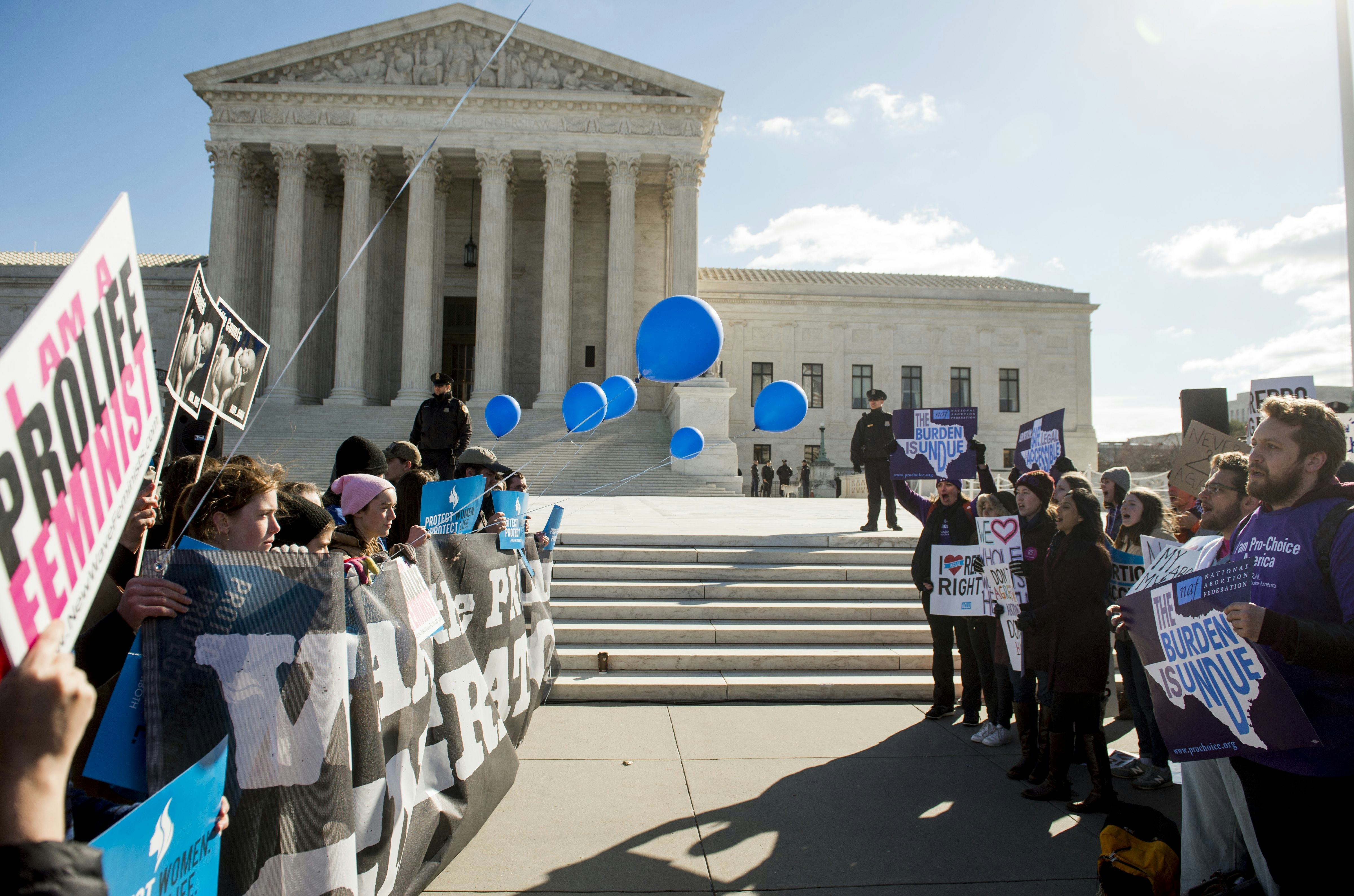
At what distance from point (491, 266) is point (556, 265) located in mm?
2503

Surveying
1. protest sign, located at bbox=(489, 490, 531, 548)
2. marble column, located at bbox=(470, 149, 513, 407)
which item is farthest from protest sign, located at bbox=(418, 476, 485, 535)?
marble column, located at bbox=(470, 149, 513, 407)

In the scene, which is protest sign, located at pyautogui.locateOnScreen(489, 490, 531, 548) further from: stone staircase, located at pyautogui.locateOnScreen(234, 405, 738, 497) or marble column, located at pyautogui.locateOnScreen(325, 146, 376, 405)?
marble column, located at pyautogui.locateOnScreen(325, 146, 376, 405)

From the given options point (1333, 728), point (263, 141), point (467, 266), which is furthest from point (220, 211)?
point (1333, 728)

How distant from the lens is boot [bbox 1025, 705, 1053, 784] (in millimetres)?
4523

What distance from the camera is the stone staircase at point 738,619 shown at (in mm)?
6391

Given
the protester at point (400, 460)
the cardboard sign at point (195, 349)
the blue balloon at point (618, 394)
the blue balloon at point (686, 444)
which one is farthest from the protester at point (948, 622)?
the blue balloon at point (686, 444)

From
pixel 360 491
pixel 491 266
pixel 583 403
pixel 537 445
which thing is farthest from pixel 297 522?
pixel 491 266

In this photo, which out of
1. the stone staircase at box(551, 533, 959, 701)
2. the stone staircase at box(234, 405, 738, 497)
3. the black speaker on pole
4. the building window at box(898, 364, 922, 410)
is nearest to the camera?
the stone staircase at box(551, 533, 959, 701)

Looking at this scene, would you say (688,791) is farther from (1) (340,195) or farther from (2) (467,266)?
(1) (340,195)

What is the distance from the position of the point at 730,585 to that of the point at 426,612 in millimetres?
4980

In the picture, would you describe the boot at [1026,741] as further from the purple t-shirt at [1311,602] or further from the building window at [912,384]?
the building window at [912,384]

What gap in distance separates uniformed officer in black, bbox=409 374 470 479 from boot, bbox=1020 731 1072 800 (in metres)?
6.28

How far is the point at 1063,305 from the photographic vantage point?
43188 millimetres

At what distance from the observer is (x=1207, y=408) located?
7668 millimetres
